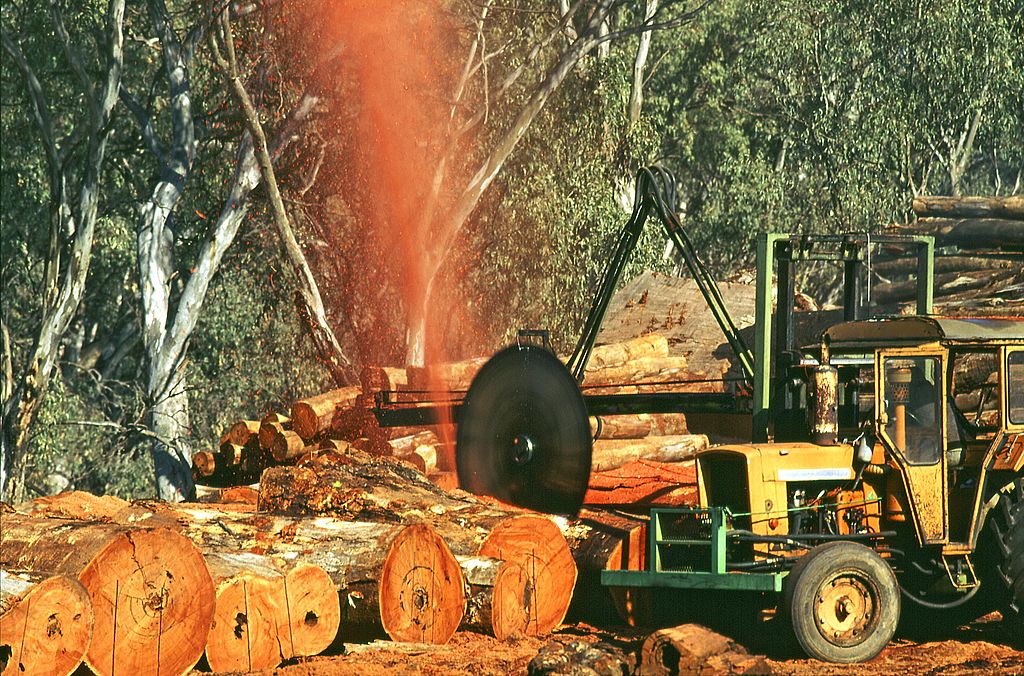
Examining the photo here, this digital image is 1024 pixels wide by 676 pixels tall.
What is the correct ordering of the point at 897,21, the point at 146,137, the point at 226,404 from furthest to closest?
the point at 897,21
the point at 226,404
the point at 146,137

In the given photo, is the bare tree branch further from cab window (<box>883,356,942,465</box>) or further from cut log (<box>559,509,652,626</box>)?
cab window (<box>883,356,942,465</box>)

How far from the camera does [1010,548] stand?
37.2 feet

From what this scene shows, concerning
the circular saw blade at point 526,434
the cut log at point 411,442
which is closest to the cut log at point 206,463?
the cut log at point 411,442

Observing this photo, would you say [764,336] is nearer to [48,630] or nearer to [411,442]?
[48,630]

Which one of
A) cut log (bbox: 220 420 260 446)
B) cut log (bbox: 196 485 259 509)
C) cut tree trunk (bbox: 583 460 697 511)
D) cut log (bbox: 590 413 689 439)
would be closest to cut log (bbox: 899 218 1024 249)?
cut log (bbox: 590 413 689 439)

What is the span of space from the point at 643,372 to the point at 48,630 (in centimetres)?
1074

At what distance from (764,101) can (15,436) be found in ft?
85.9

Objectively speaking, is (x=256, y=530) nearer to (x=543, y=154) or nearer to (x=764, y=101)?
(x=543, y=154)

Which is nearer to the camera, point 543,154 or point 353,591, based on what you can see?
point 353,591

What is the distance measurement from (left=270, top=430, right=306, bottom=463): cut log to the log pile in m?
9.25

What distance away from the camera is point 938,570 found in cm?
1166

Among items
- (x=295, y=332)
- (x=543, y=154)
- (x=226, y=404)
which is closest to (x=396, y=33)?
(x=543, y=154)

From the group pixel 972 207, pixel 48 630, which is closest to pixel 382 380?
pixel 48 630

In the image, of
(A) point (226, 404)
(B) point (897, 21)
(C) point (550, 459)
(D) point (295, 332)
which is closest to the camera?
(C) point (550, 459)
